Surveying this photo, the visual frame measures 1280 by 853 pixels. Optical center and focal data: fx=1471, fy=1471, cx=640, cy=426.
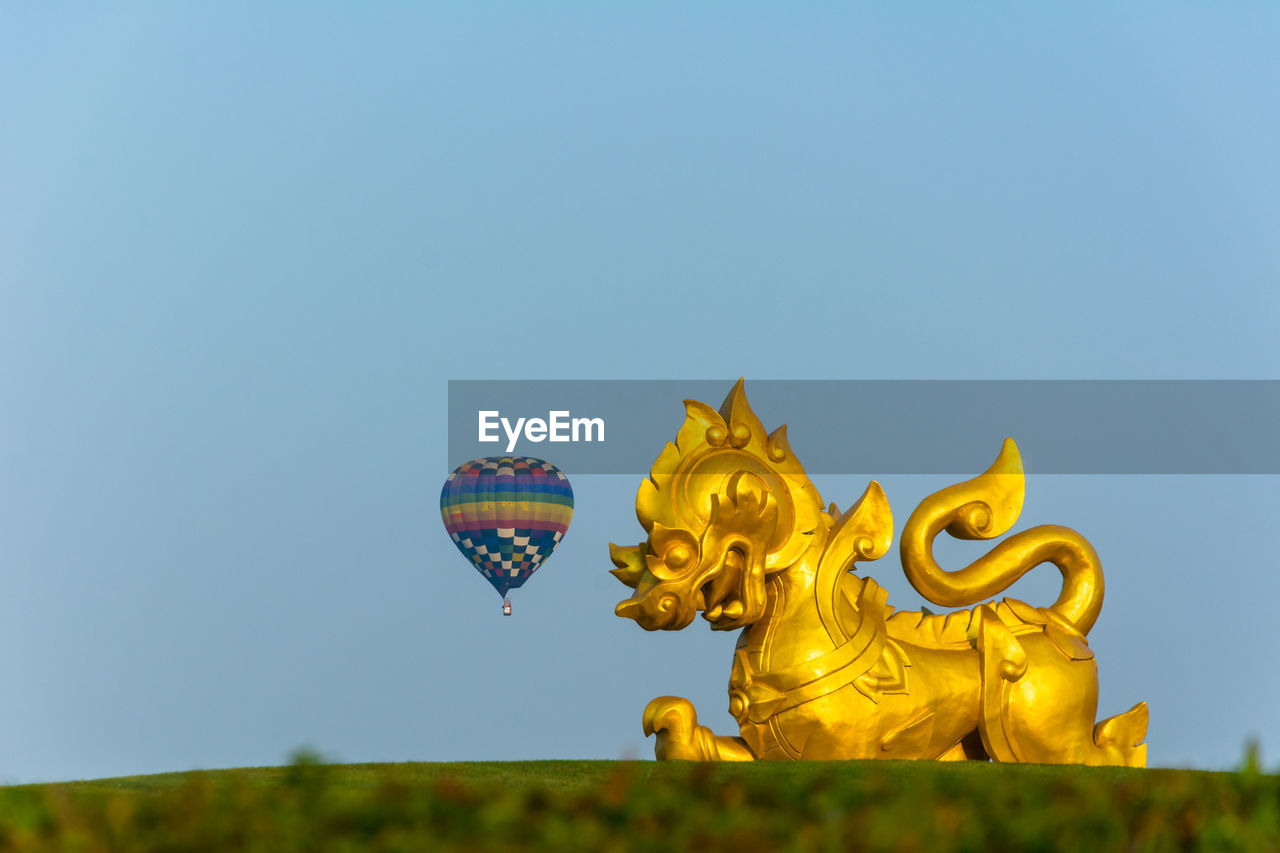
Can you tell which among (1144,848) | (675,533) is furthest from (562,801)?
(675,533)

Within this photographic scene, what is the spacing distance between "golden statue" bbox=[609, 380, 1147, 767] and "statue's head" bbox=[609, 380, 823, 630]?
0.4 inches

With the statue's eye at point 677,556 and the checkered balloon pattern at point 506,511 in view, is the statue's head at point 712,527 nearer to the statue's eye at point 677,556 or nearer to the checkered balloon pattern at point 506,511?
the statue's eye at point 677,556

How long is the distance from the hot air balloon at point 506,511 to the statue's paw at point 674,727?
36.2 feet

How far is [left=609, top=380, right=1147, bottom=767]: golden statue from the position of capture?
919cm

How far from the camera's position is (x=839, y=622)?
30.6 ft

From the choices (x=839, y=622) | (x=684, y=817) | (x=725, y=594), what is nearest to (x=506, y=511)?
(x=725, y=594)

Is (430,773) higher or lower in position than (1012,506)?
lower

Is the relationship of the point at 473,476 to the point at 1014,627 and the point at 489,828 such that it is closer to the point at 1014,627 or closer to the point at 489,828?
the point at 1014,627

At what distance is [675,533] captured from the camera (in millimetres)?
9266

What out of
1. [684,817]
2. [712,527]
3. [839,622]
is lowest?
[684,817]

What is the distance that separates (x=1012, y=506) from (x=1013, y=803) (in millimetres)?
5957

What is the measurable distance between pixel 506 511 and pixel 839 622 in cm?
1126

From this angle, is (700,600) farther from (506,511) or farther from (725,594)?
(506,511)

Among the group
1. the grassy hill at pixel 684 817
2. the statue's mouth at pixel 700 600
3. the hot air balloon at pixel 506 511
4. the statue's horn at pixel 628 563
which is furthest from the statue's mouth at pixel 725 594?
the hot air balloon at pixel 506 511
